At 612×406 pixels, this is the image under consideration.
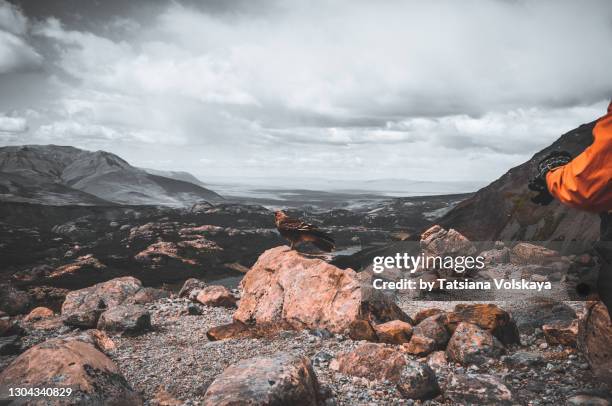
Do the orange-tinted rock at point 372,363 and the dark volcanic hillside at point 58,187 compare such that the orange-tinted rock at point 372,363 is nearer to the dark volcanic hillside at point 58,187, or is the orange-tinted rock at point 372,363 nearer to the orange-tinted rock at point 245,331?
the orange-tinted rock at point 245,331

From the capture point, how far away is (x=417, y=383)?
732 cm

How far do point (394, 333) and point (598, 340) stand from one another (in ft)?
16.2

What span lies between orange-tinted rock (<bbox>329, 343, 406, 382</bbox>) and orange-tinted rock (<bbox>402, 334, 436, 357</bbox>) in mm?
1306

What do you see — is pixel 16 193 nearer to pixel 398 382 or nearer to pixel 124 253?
pixel 124 253

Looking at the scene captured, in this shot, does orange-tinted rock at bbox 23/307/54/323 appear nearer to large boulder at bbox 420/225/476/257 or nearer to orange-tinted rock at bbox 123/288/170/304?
orange-tinted rock at bbox 123/288/170/304

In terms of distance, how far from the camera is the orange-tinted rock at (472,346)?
8914mm

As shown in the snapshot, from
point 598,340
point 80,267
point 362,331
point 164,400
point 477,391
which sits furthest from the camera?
point 80,267

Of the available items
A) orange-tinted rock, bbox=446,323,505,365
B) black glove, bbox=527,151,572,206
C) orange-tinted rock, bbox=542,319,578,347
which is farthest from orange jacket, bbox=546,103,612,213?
orange-tinted rock, bbox=542,319,578,347

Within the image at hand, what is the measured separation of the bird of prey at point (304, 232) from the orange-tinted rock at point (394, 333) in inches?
142

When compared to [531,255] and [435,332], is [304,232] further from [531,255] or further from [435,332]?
[531,255]

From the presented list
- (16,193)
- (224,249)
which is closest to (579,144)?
(224,249)

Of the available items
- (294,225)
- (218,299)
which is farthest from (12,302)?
(294,225)

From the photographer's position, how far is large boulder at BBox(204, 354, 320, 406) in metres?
6.14

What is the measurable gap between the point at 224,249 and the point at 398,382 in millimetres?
63838
